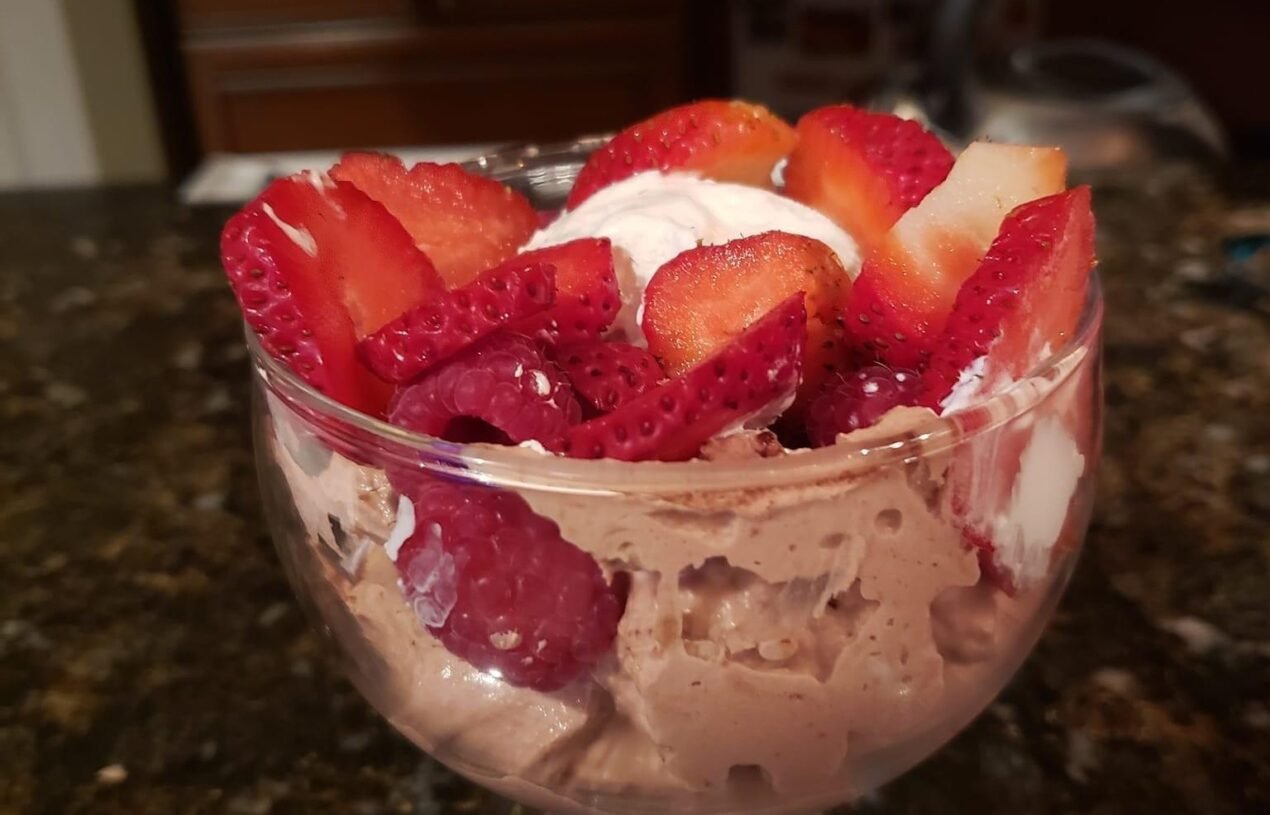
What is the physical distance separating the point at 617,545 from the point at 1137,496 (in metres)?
0.53

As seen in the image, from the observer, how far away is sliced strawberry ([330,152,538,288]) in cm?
55

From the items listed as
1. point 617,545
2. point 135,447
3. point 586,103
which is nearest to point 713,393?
point 617,545

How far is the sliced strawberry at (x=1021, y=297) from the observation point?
43 centimetres

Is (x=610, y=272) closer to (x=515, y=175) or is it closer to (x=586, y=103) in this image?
(x=515, y=175)

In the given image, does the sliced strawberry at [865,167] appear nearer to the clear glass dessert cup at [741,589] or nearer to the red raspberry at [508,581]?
the clear glass dessert cup at [741,589]

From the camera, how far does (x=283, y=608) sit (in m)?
0.71

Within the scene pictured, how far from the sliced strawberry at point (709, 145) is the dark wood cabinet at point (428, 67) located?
171 cm

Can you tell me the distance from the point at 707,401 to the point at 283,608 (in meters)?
0.41

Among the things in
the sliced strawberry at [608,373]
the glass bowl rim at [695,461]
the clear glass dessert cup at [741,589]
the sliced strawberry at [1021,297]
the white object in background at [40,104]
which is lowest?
the white object in background at [40,104]

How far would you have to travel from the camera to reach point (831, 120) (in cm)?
59

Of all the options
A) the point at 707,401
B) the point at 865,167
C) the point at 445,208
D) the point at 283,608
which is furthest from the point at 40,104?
the point at 707,401

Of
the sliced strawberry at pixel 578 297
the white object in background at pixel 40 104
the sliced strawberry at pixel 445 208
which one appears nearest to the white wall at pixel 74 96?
the white object in background at pixel 40 104

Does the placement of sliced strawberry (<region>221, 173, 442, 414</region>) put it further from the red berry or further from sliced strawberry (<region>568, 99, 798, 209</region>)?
sliced strawberry (<region>568, 99, 798, 209</region>)

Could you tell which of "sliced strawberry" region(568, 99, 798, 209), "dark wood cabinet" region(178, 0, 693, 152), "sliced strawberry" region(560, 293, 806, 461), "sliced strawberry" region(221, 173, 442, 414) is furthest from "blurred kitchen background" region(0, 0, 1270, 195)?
"sliced strawberry" region(560, 293, 806, 461)
